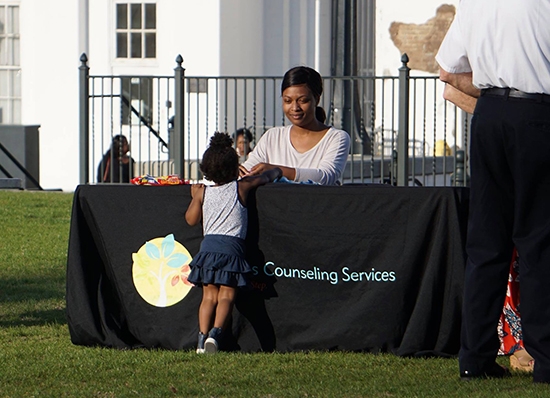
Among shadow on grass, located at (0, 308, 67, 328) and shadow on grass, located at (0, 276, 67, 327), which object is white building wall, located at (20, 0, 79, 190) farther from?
shadow on grass, located at (0, 308, 67, 328)

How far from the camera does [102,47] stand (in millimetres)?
18141

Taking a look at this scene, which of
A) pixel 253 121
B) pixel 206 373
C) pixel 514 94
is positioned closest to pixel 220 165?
pixel 206 373

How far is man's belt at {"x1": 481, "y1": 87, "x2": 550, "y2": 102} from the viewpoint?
5078 mm

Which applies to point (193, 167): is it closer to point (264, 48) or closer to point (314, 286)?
point (264, 48)

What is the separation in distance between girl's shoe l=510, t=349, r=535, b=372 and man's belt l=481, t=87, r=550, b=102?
51.2 inches

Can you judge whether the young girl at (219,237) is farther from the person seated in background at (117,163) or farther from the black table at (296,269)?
the person seated in background at (117,163)

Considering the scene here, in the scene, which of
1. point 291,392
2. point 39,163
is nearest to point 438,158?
point 39,163

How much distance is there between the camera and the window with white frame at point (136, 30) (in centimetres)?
1811

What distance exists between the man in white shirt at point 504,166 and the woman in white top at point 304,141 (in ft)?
5.22

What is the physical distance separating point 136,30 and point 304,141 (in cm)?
1149

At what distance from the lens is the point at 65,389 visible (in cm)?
540

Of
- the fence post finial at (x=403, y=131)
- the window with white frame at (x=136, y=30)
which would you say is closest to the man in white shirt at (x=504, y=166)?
the fence post finial at (x=403, y=131)

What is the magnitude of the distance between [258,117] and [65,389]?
483 inches

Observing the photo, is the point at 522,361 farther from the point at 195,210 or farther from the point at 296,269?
the point at 195,210
